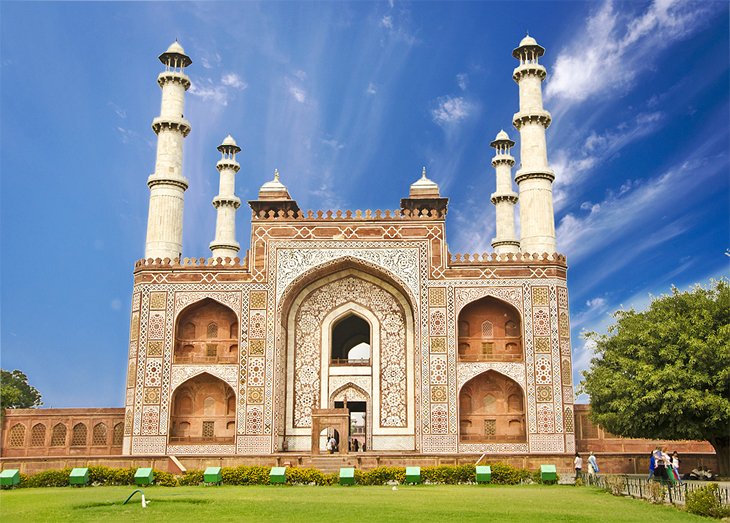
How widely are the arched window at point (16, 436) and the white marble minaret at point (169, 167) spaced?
276 inches

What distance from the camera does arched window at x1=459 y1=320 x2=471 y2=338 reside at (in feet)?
87.6

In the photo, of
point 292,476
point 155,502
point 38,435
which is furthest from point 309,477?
point 38,435

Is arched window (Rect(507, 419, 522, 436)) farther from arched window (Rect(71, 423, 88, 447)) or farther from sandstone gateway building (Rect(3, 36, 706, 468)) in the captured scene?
arched window (Rect(71, 423, 88, 447))

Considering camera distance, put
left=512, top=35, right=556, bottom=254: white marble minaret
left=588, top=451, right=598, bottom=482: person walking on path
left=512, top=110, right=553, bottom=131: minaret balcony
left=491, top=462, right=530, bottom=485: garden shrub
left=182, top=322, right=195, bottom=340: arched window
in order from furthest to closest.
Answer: left=512, top=110, right=553, bottom=131: minaret balcony → left=512, top=35, right=556, bottom=254: white marble minaret → left=182, top=322, right=195, bottom=340: arched window → left=588, top=451, right=598, bottom=482: person walking on path → left=491, top=462, right=530, bottom=485: garden shrub

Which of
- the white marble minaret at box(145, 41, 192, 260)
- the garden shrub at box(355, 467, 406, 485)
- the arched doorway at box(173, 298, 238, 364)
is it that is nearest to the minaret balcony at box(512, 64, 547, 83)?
the white marble minaret at box(145, 41, 192, 260)

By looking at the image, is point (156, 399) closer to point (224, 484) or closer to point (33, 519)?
point (224, 484)

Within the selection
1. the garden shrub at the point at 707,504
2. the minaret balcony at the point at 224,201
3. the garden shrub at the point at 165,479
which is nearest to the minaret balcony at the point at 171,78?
the minaret balcony at the point at 224,201

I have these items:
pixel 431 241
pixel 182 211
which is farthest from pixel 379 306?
pixel 182 211

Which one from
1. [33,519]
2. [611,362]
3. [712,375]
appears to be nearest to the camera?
[33,519]

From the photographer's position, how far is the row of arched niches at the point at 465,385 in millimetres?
25922

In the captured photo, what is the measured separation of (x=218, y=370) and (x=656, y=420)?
1270cm

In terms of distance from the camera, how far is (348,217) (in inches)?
1064

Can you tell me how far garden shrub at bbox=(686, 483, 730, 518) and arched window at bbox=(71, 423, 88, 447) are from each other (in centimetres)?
1976

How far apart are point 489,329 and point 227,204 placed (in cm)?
1327
